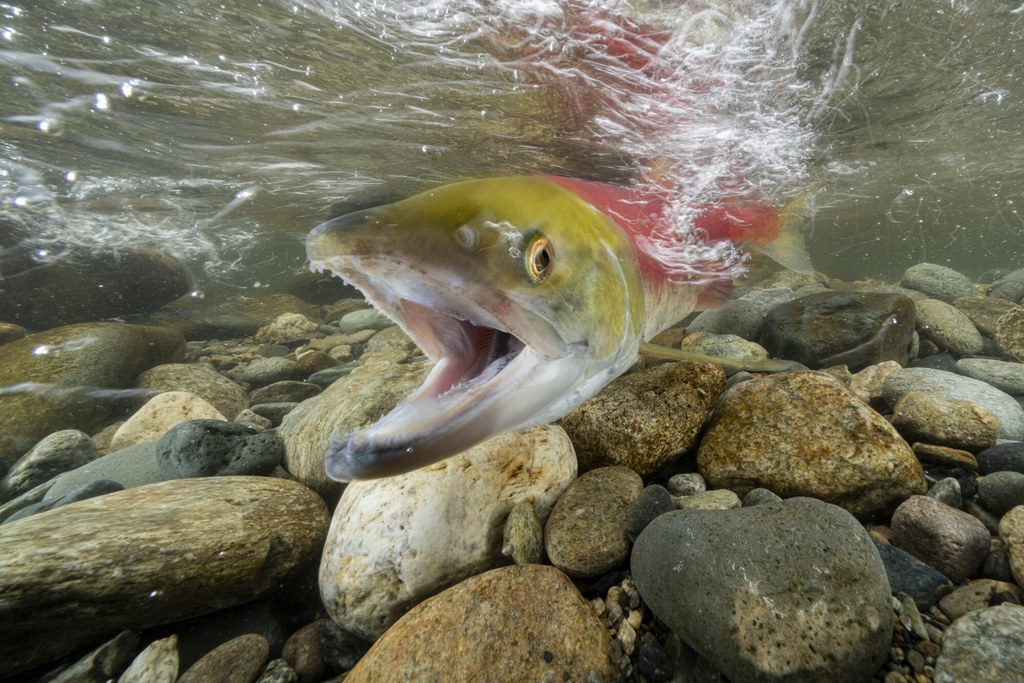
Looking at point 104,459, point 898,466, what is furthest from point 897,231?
point 104,459

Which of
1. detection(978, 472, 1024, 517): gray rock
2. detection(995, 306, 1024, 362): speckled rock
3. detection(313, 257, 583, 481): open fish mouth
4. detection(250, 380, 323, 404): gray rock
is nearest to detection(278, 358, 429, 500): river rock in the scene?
detection(313, 257, 583, 481): open fish mouth

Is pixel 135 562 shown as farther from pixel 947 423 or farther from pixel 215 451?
pixel 947 423

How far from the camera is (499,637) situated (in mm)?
1500

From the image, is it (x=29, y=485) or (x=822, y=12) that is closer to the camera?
(x=29, y=485)

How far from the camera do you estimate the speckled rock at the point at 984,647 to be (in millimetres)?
1175

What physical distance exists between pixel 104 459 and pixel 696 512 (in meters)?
4.53

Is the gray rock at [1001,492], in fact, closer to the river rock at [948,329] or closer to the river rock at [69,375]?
the river rock at [948,329]

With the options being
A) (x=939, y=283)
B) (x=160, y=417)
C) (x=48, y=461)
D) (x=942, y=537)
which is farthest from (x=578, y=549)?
(x=939, y=283)

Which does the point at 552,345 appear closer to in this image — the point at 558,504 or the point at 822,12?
the point at 558,504

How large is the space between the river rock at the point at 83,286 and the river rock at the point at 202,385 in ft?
21.1

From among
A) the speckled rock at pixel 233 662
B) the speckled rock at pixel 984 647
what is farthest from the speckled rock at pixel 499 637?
the speckled rock at pixel 984 647

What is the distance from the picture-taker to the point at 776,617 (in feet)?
4.36

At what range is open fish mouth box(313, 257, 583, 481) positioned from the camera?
3.87 feet

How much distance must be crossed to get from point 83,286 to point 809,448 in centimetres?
1486
